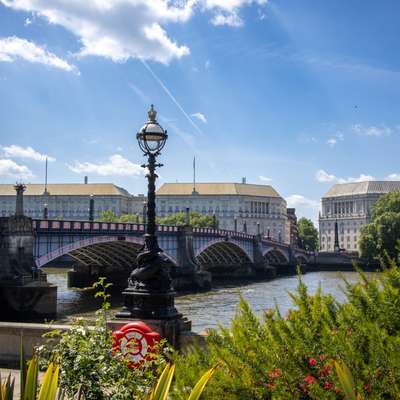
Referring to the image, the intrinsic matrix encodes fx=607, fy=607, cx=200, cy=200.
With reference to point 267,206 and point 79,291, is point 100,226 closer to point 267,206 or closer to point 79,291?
point 79,291

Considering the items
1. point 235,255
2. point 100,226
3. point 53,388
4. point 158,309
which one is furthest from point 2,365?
point 235,255

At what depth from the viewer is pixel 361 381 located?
420 centimetres

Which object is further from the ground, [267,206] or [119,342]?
[267,206]

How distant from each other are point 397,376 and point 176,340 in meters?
6.33

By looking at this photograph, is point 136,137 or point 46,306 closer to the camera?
point 136,137

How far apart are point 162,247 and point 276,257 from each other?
4845 cm

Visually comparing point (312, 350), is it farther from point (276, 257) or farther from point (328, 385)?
point (276, 257)

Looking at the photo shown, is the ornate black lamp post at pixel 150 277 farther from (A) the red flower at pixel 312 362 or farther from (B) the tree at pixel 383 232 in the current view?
(B) the tree at pixel 383 232

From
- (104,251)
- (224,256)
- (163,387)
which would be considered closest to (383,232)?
(224,256)

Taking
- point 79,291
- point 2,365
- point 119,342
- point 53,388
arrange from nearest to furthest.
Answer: point 53,388 → point 119,342 → point 2,365 → point 79,291

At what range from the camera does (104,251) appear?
184ft

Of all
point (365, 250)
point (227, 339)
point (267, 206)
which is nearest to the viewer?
point (227, 339)

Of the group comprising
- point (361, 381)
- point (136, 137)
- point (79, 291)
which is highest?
point (136, 137)

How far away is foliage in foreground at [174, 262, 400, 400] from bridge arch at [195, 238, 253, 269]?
2675 inches
